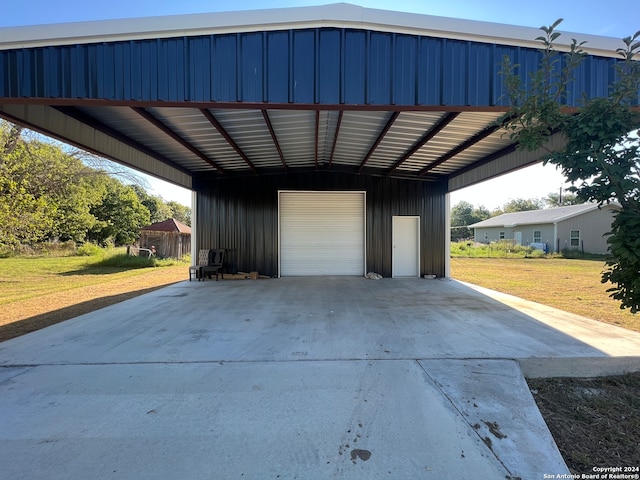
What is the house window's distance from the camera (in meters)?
23.2

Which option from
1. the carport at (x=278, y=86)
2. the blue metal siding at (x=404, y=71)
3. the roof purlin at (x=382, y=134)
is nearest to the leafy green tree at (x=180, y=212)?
the carport at (x=278, y=86)

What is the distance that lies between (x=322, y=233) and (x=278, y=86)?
24.1 feet

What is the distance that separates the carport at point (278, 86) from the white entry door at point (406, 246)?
2.32 meters

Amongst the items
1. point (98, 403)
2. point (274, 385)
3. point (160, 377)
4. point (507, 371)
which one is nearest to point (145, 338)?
point (160, 377)

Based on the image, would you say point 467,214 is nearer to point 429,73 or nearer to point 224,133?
point 224,133

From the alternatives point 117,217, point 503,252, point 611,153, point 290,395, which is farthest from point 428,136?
point 117,217

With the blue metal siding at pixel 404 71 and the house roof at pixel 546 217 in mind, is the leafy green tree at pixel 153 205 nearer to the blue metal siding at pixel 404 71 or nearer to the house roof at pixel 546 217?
the house roof at pixel 546 217

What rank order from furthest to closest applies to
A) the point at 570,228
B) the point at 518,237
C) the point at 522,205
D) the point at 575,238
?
the point at 522,205 < the point at 518,237 < the point at 570,228 < the point at 575,238

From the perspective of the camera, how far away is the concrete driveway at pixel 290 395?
7.16 ft

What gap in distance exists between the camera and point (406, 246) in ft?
37.9

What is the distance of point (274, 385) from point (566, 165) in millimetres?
3179

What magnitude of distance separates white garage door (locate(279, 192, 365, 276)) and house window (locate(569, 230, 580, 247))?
65.9 feet

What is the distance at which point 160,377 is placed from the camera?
10.7 ft

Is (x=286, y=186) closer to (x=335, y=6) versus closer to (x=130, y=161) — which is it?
(x=130, y=161)
